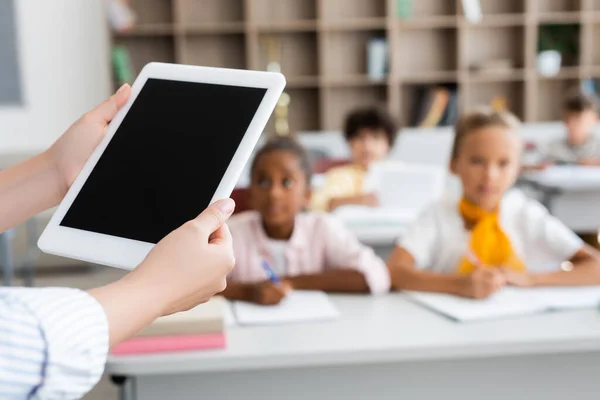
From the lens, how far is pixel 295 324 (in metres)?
1.47

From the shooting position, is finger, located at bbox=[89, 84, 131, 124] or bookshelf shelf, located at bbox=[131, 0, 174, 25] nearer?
finger, located at bbox=[89, 84, 131, 124]

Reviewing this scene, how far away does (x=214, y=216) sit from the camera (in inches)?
31.5

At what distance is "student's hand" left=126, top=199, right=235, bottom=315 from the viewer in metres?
0.74

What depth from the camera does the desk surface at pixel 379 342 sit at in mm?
1300

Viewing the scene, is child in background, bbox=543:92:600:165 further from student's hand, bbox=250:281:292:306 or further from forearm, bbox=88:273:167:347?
forearm, bbox=88:273:167:347

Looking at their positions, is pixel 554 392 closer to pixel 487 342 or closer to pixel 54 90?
pixel 487 342

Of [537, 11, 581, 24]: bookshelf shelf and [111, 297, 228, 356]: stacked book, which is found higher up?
[537, 11, 581, 24]: bookshelf shelf

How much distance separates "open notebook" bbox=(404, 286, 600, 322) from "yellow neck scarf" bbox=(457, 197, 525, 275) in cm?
19

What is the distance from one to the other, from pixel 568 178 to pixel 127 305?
3.46 m

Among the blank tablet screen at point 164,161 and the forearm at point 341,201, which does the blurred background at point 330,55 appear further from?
the blank tablet screen at point 164,161

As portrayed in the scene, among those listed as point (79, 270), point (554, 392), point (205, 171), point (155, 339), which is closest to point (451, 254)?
point (554, 392)

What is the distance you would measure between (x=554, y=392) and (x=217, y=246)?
3.19 feet

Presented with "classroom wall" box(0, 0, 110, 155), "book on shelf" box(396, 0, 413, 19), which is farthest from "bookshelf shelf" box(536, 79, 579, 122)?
"classroom wall" box(0, 0, 110, 155)

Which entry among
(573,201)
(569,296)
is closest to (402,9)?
(573,201)
